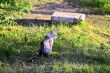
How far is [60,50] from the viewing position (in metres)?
8.90

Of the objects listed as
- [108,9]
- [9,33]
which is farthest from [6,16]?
[108,9]

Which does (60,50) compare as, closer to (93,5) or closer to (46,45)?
(46,45)

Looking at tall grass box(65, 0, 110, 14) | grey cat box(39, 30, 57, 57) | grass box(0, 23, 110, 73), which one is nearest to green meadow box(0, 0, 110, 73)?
grass box(0, 23, 110, 73)

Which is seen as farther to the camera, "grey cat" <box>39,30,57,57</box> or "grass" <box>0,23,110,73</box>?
"grey cat" <box>39,30,57,57</box>

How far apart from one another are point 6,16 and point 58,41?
1.30 meters

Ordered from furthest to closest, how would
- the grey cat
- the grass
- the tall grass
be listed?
the tall grass
the grey cat
the grass

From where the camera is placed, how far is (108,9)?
1307 cm

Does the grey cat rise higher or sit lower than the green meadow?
higher

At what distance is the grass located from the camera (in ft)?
25.4

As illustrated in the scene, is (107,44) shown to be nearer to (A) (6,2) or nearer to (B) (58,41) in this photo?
(B) (58,41)

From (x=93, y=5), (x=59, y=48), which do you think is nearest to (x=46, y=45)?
(x=59, y=48)

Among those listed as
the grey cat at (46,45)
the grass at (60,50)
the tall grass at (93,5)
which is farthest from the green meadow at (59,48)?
the tall grass at (93,5)

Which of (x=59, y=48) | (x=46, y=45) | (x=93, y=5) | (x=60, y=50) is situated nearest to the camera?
(x=46, y=45)

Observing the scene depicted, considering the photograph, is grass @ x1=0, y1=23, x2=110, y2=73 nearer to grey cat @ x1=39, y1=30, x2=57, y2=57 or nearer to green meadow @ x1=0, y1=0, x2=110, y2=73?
green meadow @ x1=0, y1=0, x2=110, y2=73
